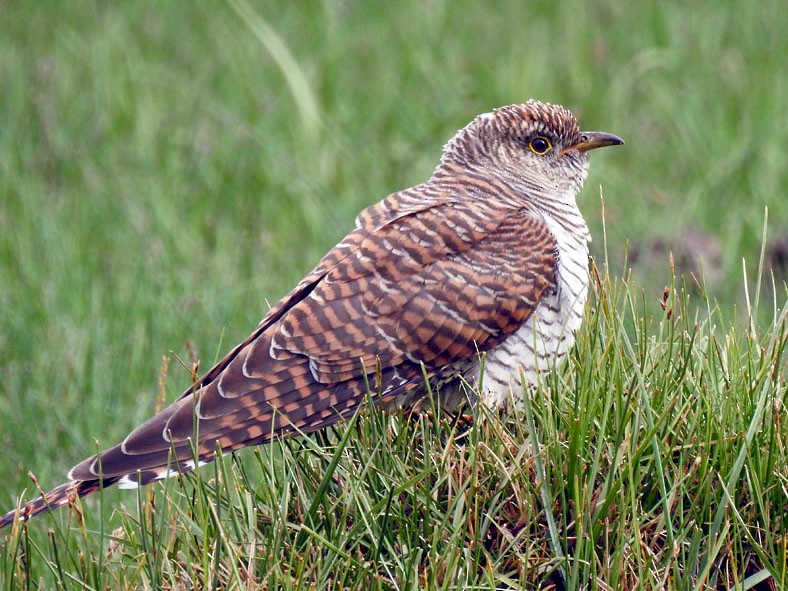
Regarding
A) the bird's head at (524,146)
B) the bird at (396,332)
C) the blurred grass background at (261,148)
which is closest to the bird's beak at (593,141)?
the bird's head at (524,146)

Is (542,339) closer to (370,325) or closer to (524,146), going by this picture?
(370,325)

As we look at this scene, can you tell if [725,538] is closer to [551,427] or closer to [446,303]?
[551,427]

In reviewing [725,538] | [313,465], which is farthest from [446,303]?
[725,538]

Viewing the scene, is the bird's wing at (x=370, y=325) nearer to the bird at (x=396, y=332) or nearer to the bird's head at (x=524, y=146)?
the bird at (x=396, y=332)

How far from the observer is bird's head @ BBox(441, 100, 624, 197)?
4480 mm

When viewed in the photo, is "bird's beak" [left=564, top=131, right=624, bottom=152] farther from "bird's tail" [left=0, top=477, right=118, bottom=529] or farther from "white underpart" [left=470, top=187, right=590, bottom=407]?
"bird's tail" [left=0, top=477, right=118, bottom=529]

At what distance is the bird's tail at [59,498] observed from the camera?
10.7 feet

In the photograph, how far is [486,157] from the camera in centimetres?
450

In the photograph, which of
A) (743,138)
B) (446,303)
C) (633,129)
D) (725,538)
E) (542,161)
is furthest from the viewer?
(633,129)

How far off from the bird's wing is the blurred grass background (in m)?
1.15

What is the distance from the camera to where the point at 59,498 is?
3.47 metres

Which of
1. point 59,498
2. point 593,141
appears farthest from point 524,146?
point 59,498

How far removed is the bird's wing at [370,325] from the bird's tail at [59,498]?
0.15 meters

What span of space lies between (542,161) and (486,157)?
19 centimetres
